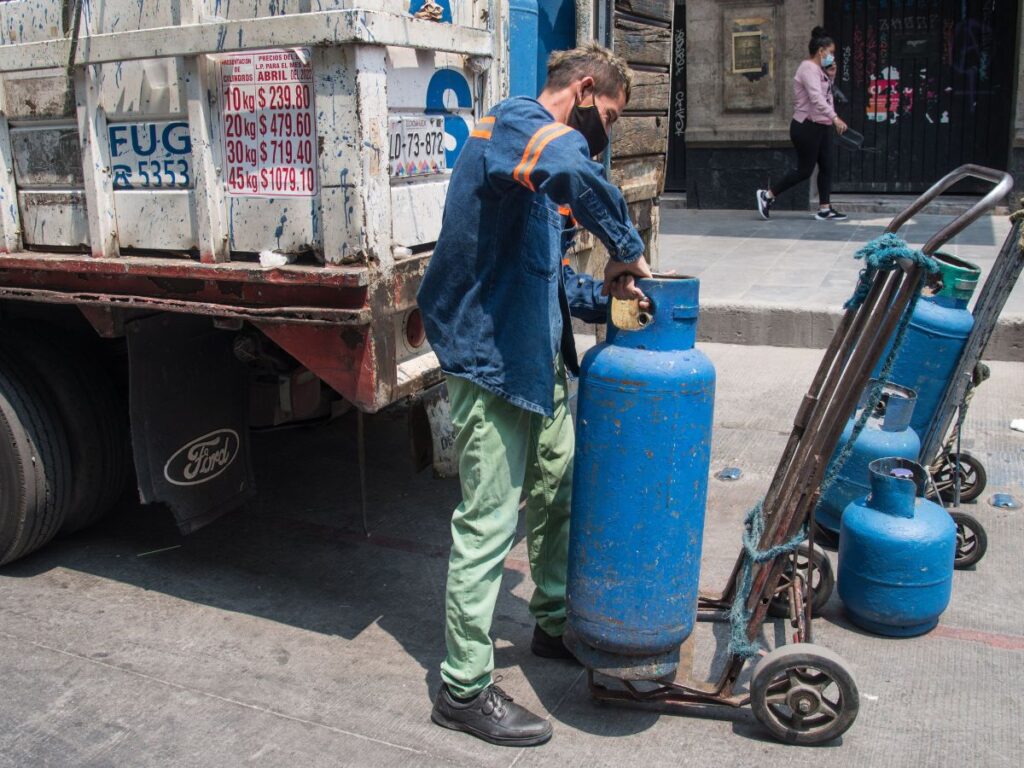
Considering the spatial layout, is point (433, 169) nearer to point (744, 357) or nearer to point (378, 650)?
point (378, 650)

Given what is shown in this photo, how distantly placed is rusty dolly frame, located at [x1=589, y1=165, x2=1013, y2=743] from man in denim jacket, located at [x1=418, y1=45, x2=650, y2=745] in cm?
40

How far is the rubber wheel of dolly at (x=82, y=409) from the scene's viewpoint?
3.92m

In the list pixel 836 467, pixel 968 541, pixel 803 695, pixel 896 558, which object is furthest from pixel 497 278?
pixel 968 541

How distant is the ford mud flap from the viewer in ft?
12.2

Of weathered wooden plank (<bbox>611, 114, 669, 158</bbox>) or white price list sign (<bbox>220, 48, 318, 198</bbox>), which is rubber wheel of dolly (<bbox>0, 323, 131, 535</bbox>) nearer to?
white price list sign (<bbox>220, 48, 318, 198</bbox>)

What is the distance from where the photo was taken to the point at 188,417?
3.88 metres

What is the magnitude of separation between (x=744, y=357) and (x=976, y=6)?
21.6 feet

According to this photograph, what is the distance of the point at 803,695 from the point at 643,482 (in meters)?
0.73

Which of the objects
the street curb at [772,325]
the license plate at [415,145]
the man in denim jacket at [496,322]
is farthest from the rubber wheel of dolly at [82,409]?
the street curb at [772,325]

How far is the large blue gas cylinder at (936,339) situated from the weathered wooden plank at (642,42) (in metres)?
1.86

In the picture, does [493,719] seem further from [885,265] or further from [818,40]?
[818,40]

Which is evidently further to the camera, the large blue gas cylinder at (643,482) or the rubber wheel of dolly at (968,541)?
the rubber wheel of dolly at (968,541)

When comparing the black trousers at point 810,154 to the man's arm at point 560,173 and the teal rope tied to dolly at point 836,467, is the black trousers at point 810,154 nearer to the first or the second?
the teal rope tied to dolly at point 836,467

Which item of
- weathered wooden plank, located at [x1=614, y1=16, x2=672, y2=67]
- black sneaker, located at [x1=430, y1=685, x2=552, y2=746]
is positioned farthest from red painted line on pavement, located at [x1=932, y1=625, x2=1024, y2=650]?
weathered wooden plank, located at [x1=614, y1=16, x2=672, y2=67]
